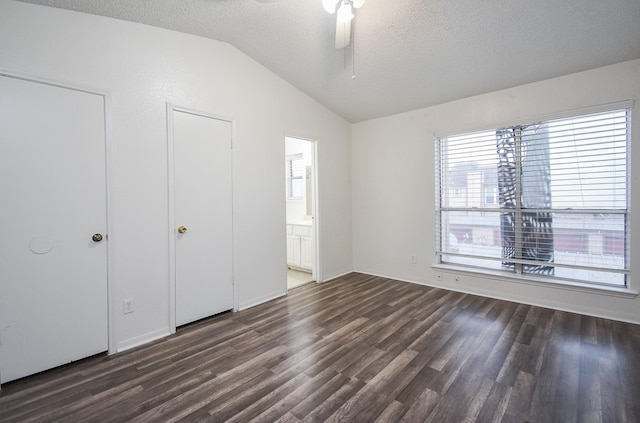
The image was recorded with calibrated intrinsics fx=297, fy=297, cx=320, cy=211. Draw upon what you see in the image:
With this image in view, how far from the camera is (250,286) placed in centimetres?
352

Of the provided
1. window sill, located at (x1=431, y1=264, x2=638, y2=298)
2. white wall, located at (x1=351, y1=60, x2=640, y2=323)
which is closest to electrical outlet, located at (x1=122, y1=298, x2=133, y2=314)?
white wall, located at (x1=351, y1=60, x2=640, y2=323)

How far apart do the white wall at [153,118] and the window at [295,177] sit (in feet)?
6.17

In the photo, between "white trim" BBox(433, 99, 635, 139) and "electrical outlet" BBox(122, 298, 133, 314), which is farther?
"white trim" BBox(433, 99, 635, 139)

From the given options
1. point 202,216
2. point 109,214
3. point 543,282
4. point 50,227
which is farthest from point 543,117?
point 50,227

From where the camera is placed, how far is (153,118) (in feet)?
8.87

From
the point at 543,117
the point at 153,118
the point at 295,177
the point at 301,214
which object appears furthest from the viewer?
the point at 295,177

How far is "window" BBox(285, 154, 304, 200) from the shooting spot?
5.93 m

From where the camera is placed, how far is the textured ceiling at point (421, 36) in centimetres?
239

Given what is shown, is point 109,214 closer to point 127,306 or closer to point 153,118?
point 127,306

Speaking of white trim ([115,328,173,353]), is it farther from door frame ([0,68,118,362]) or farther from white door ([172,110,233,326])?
white door ([172,110,233,326])

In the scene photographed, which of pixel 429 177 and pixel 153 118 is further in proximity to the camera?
pixel 429 177

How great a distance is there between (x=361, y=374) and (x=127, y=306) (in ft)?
6.67

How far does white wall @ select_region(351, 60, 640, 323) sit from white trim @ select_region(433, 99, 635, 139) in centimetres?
2

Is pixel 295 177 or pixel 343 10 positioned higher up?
pixel 343 10
